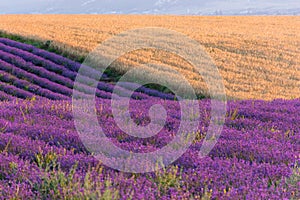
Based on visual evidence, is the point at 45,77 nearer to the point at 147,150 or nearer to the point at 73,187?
the point at 147,150

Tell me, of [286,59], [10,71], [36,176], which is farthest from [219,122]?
[286,59]

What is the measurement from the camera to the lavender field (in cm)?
339

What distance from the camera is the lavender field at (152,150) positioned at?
3.39 meters

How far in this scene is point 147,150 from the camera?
4.59m

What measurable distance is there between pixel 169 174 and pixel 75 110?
3.41m

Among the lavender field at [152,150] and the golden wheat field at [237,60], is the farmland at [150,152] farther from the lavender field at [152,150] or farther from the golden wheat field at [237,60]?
the golden wheat field at [237,60]

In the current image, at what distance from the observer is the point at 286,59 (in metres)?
26.9

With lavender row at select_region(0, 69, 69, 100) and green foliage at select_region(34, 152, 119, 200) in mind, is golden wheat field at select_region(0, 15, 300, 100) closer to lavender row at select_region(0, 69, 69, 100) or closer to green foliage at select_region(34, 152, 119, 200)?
lavender row at select_region(0, 69, 69, 100)

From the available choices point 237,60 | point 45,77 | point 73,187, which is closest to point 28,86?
point 45,77

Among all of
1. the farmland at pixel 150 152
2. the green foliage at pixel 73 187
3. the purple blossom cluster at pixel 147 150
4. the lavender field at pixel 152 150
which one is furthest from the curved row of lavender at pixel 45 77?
the green foliage at pixel 73 187

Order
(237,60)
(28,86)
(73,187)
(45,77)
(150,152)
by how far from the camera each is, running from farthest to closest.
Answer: (237,60), (45,77), (28,86), (150,152), (73,187)

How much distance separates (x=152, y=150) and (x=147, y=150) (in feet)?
0.20

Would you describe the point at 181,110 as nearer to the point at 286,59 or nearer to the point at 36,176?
the point at 36,176

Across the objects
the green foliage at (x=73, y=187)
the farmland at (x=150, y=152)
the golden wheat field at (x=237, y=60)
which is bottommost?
the golden wheat field at (x=237, y=60)
